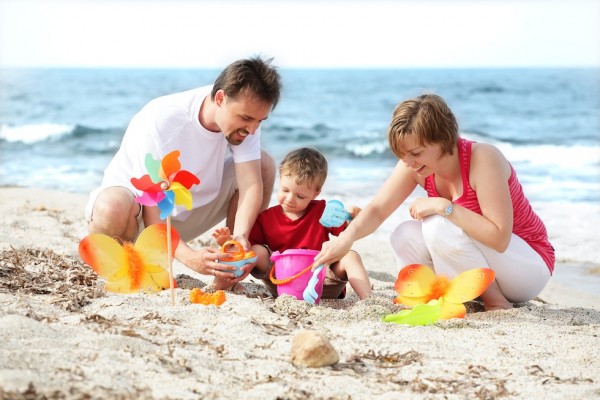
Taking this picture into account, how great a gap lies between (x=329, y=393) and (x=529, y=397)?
2.25 ft

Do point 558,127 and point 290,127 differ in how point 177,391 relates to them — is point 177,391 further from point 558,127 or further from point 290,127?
point 558,127

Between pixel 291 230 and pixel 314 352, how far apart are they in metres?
1.38

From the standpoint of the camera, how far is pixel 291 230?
3926mm

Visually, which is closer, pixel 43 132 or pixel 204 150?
pixel 204 150

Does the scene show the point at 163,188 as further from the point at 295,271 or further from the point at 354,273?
the point at 354,273

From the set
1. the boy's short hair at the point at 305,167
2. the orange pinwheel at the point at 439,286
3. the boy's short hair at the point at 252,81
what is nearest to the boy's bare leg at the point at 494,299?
the orange pinwheel at the point at 439,286

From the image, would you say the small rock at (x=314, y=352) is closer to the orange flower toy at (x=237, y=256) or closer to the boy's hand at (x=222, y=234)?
the orange flower toy at (x=237, y=256)

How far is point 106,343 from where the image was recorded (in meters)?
2.56

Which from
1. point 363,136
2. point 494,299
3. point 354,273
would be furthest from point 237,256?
point 363,136

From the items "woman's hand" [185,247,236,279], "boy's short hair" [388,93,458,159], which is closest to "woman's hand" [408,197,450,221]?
"boy's short hair" [388,93,458,159]

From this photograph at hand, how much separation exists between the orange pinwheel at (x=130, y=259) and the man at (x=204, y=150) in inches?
6.9

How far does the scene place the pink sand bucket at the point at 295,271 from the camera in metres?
3.64

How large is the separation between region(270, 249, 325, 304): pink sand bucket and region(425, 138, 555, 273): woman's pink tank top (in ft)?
2.45

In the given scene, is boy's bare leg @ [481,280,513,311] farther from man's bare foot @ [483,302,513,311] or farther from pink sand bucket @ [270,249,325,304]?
pink sand bucket @ [270,249,325,304]
